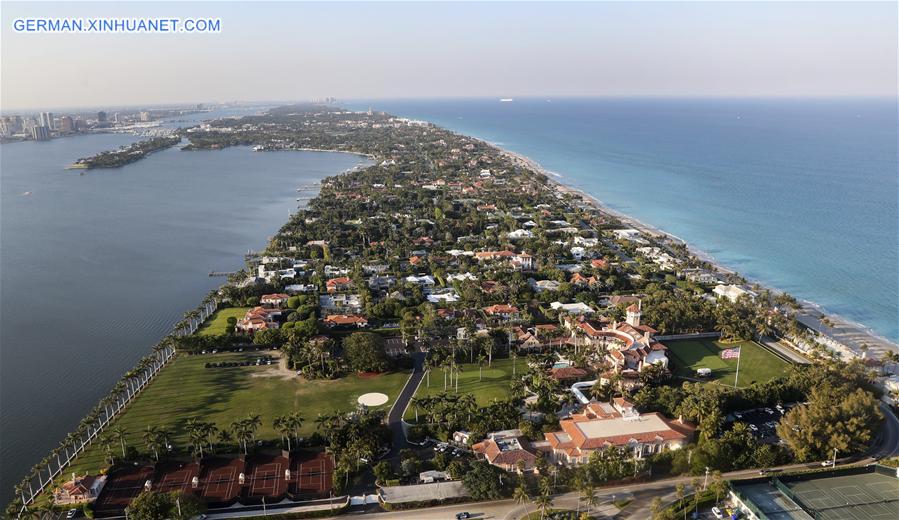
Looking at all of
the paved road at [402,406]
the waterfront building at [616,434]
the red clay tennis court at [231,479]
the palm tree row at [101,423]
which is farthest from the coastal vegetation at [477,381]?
the palm tree row at [101,423]

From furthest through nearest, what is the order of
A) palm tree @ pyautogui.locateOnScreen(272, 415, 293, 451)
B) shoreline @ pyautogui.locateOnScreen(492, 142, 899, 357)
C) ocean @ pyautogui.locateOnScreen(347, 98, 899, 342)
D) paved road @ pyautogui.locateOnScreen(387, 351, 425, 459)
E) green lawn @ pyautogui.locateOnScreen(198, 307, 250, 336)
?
ocean @ pyautogui.locateOnScreen(347, 98, 899, 342) → green lawn @ pyautogui.locateOnScreen(198, 307, 250, 336) → shoreline @ pyautogui.locateOnScreen(492, 142, 899, 357) → paved road @ pyautogui.locateOnScreen(387, 351, 425, 459) → palm tree @ pyautogui.locateOnScreen(272, 415, 293, 451)

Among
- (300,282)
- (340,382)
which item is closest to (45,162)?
(300,282)

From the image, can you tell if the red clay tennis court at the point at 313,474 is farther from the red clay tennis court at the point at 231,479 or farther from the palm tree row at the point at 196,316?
the palm tree row at the point at 196,316

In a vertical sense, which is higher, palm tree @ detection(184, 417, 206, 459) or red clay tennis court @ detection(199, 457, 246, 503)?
palm tree @ detection(184, 417, 206, 459)

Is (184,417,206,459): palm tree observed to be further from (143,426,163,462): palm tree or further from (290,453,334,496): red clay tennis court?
(290,453,334,496): red clay tennis court

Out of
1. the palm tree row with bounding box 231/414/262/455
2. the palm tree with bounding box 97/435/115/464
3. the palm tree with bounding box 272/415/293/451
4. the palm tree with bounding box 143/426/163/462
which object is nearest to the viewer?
the palm tree with bounding box 143/426/163/462

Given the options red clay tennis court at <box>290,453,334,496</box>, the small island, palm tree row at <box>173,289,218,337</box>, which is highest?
the small island

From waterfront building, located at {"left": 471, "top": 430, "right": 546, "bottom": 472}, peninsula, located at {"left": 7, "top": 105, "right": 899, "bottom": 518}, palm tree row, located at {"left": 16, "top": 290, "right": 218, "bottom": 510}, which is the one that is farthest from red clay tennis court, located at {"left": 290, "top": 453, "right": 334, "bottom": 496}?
palm tree row, located at {"left": 16, "top": 290, "right": 218, "bottom": 510}

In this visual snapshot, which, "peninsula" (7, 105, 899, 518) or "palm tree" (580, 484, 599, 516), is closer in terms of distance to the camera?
"palm tree" (580, 484, 599, 516)
